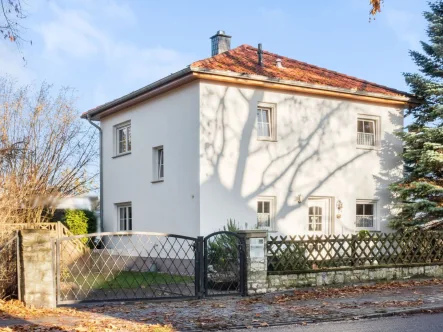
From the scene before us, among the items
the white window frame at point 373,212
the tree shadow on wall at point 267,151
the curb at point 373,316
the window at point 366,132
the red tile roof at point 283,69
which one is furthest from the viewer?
the window at point 366,132

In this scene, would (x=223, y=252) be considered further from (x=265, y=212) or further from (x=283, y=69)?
(x=283, y=69)

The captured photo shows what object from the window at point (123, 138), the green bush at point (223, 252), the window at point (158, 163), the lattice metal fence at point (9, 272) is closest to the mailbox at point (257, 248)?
the green bush at point (223, 252)

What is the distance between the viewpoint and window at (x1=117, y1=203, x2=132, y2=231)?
21.2 metres

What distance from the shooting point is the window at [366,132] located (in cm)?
2064

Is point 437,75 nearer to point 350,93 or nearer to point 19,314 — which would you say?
point 350,93

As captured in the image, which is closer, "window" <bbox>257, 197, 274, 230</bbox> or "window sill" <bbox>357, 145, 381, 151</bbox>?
"window" <bbox>257, 197, 274, 230</bbox>

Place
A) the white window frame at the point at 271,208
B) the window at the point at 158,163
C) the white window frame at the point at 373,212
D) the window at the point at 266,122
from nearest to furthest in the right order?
the white window frame at the point at 271,208 → the window at the point at 266,122 → the window at the point at 158,163 → the white window frame at the point at 373,212

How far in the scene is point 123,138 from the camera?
2177cm

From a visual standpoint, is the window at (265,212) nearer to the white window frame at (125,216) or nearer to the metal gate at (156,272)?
the metal gate at (156,272)

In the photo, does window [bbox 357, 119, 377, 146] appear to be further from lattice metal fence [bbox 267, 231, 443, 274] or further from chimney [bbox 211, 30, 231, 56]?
chimney [bbox 211, 30, 231, 56]

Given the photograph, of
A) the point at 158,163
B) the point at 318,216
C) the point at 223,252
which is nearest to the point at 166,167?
the point at 158,163

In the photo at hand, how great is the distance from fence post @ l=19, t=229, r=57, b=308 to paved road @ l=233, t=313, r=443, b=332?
4.11 m

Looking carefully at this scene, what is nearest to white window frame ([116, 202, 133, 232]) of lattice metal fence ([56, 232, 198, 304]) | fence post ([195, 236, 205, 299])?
lattice metal fence ([56, 232, 198, 304])

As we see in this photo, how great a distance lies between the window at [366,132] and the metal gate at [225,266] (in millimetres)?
8232
